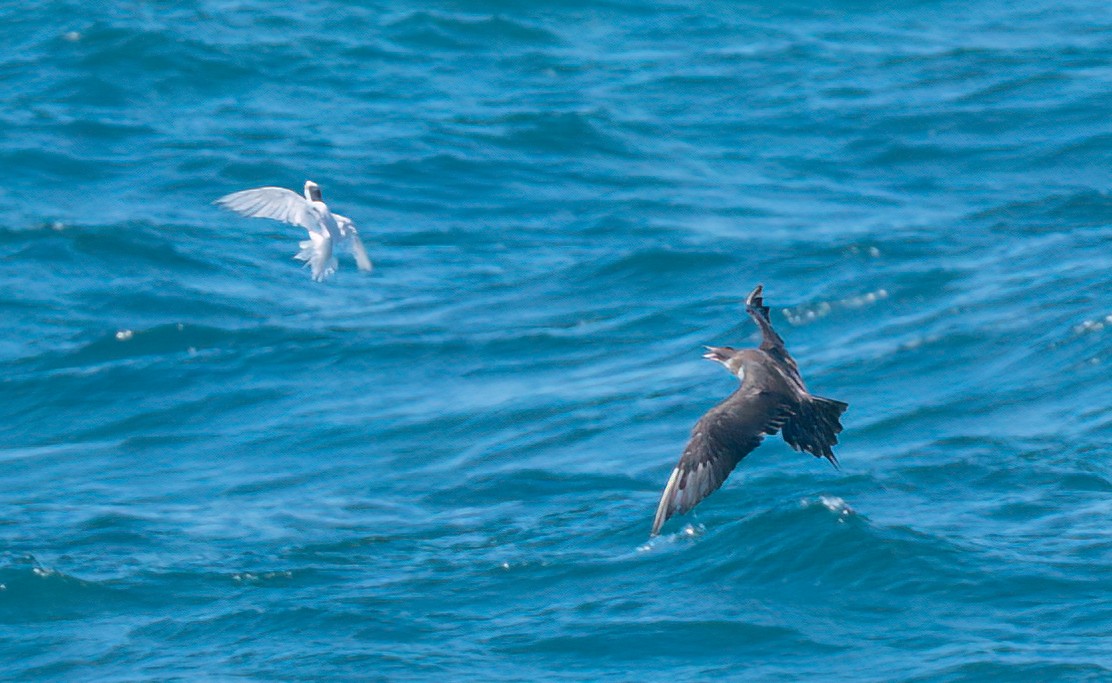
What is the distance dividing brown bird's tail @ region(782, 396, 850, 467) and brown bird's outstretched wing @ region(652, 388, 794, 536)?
89 millimetres

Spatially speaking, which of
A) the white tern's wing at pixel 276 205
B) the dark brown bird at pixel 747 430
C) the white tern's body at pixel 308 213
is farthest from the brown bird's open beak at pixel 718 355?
the white tern's wing at pixel 276 205

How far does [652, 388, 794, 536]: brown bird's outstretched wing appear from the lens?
9.87 metres

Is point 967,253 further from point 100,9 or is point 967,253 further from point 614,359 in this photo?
point 100,9

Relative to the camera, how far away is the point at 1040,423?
1458 cm

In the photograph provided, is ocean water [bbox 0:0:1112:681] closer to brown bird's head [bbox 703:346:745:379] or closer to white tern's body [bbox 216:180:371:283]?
brown bird's head [bbox 703:346:745:379]

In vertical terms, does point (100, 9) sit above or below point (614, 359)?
above

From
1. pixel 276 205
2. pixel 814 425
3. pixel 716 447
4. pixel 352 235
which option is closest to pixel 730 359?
pixel 814 425

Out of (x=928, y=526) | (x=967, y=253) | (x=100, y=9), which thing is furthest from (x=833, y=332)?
(x=100, y=9)

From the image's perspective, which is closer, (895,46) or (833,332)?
(833,332)

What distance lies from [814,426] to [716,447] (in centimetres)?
62

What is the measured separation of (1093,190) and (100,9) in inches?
500

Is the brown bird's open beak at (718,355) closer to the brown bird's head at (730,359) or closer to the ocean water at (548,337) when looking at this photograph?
the brown bird's head at (730,359)

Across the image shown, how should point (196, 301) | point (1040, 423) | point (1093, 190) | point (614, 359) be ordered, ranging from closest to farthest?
point (1040, 423)
point (614, 359)
point (196, 301)
point (1093, 190)

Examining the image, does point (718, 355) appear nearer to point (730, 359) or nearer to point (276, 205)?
point (730, 359)
